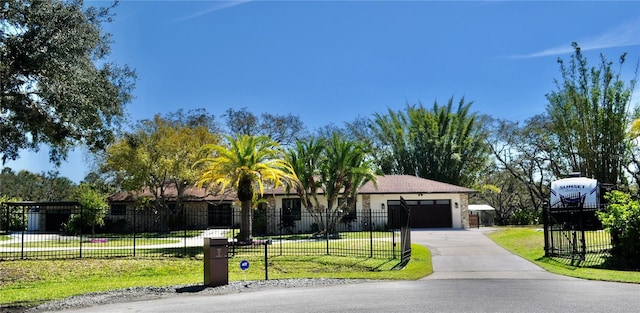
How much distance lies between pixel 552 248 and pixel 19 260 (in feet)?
63.1

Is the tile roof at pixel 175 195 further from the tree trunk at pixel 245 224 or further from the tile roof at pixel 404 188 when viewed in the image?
the tree trunk at pixel 245 224

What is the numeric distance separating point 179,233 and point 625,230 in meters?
28.1

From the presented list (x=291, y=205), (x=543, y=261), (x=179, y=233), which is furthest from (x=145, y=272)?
(x=291, y=205)

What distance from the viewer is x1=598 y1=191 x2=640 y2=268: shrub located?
57.1ft

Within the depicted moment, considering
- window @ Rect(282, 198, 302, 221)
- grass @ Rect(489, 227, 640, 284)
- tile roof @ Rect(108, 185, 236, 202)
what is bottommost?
grass @ Rect(489, 227, 640, 284)

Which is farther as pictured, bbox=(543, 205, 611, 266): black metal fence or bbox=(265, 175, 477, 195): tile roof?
bbox=(265, 175, 477, 195): tile roof

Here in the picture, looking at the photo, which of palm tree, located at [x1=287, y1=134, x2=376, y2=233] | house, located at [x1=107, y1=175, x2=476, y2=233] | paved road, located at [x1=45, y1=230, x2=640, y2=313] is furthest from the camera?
house, located at [x1=107, y1=175, x2=476, y2=233]

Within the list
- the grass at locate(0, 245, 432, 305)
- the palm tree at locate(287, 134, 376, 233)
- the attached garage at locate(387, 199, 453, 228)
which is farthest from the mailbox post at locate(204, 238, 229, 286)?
the attached garage at locate(387, 199, 453, 228)

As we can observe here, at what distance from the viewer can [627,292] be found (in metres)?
11.9

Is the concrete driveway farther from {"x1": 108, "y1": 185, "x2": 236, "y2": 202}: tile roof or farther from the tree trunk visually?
{"x1": 108, "y1": 185, "x2": 236, "y2": 202}: tile roof

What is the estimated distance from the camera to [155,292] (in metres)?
13.3

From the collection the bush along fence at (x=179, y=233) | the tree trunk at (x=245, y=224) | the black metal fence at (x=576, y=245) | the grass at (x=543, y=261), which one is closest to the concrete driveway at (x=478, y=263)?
the grass at (x=543, y=261)

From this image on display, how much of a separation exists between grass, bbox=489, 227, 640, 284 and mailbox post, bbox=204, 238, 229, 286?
9.63 meters

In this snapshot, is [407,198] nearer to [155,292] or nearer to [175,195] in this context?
[175,195]
